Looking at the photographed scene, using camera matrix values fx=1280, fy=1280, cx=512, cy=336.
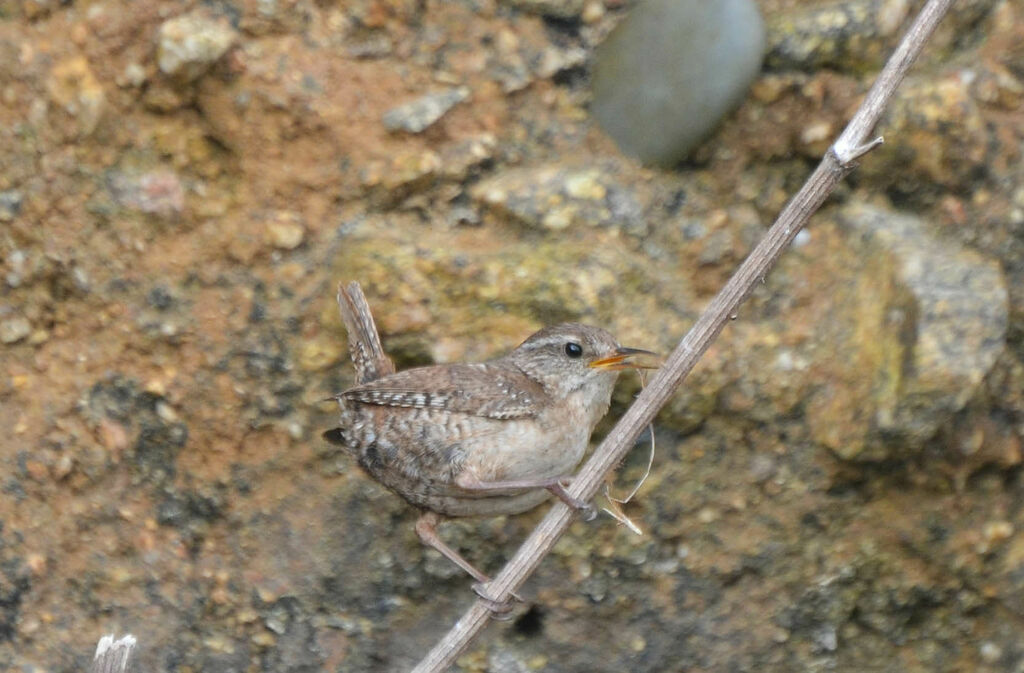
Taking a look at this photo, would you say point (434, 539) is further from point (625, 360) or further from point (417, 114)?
point (417, 114)

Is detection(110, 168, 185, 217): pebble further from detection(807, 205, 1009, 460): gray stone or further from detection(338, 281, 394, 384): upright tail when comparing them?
detection(807, 205, 1009, 460): gray stone

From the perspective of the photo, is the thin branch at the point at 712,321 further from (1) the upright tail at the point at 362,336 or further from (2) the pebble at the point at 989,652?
(2) the pebble at the point at 989,652

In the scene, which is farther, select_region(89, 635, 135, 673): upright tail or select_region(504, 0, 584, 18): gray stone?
select_region(504, 0, 584, 18): gray stone

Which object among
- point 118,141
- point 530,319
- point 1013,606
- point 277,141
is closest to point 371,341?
point 530,319

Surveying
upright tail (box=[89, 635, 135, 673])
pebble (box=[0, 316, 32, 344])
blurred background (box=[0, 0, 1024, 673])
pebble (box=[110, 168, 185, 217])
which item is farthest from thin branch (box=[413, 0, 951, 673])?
pebble (box=[0, 316, 32, 344])

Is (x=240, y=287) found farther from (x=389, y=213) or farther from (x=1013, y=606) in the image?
(x=1013, y=606)

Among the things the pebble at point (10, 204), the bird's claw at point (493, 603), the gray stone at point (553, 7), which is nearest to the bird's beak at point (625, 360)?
the bird's claw at point (493, 603)

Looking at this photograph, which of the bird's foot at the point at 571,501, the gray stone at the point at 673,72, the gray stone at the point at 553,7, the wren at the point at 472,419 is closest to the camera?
the bird's foot at the point at 571,501
